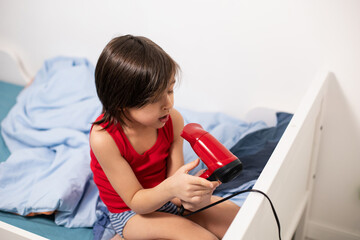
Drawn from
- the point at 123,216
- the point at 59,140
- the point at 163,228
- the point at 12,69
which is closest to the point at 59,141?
the point at 59,140

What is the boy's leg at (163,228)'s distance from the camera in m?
0.93

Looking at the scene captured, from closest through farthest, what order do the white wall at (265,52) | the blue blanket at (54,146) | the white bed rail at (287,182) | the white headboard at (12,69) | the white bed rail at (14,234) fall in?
1. the white bed rail at (287,182)
2. the white bed rail at (14,234)
3. the blue blanket at (54,146)
4. the white wall at (265,52)
5. the white headboard at (12,69)

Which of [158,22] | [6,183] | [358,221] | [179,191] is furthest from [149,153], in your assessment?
[358,221]

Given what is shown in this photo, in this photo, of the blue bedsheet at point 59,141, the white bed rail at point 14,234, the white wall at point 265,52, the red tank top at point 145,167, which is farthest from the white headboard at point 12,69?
the white bed rail at point 14,234

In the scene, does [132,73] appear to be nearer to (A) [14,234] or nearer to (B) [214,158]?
(B) [214,158]

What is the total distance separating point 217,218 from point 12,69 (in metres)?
1.52

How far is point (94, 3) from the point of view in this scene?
1.70 m

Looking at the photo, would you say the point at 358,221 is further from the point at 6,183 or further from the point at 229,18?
the point at 6,183

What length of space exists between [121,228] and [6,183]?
0.52 meters

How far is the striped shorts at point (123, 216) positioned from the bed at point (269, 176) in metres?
0.10

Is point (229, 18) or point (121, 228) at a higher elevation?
point (229, 18)

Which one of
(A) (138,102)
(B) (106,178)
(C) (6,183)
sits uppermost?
(A) (138,102)

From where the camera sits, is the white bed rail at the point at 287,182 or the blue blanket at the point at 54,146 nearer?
the white bed rail at the point at 287,182

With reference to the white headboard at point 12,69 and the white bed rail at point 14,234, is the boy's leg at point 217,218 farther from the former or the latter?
the white headboard at point 12,69
